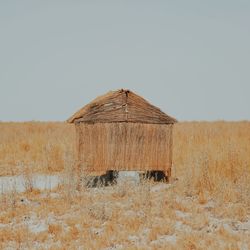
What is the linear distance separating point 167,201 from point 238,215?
1308 millimetres

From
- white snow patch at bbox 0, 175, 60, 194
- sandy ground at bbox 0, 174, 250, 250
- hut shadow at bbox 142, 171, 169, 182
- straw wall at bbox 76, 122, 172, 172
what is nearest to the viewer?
sandy ground at bbox 0, 174, 250, 250

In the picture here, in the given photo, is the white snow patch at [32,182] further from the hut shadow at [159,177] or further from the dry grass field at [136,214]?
the hut shadow at [159,177]

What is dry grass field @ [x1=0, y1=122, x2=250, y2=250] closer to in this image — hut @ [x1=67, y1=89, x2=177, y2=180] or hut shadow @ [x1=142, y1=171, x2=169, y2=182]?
hut shadow @ [x1=142, y1=171, x2=169, y2=182]

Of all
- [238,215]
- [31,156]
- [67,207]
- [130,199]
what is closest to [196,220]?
[238,215]

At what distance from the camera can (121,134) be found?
9586mm

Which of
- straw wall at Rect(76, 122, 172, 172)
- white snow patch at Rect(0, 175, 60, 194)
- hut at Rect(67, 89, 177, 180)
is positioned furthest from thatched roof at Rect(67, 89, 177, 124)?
white snow patch at Rect(0, 175, 60, 194)

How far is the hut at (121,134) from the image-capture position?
9469 mm

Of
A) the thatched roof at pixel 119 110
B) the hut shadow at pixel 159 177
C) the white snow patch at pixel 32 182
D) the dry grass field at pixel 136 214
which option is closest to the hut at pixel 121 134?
the thatched roof at pixel 119 110

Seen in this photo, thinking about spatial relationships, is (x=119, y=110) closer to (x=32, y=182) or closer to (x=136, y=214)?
(x=32, y=182)

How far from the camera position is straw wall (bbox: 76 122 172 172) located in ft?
31.0

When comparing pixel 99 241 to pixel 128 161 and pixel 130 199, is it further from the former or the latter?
pixel 128 161

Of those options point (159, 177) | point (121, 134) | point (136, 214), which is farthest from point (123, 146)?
point (136, 214)

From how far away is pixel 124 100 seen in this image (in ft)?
31.5

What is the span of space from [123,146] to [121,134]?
0.83 feet
